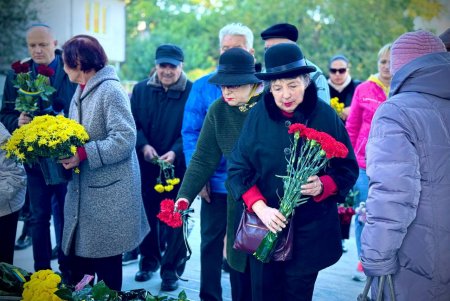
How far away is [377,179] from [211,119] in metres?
1.64

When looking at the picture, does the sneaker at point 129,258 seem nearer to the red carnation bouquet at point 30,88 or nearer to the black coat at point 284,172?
the red carnation bouquet at point 30,88

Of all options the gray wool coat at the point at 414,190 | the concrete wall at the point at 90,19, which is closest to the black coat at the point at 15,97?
the gray wool coat at the point at 414,190

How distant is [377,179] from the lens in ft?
9.11

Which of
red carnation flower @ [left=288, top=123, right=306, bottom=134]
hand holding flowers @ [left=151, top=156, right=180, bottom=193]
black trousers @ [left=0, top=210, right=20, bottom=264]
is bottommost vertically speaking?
black trousers @ [left=0, top=210, right=20, bottom=264]

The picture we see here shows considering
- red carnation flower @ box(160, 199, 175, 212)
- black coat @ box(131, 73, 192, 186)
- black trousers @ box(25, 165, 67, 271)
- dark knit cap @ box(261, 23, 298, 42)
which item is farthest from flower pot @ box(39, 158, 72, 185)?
dark knit cap @ box(261, 23, 298, 42)

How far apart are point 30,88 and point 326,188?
3.05 metres

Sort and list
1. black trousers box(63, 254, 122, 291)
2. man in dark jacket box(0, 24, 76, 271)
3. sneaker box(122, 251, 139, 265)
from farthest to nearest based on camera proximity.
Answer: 1. sneaker box(122, 251, 139, 265)
2. man in dark jacket box(0, 24, 76, 271)
3. black trousers box(63, 254, 122, 291)

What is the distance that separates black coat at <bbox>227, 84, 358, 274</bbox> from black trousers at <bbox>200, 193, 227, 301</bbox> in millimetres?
1218

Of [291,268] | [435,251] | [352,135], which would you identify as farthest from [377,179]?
[352,135]

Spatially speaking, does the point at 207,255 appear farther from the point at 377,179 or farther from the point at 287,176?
the point at 377,179

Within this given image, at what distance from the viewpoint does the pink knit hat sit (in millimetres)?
3029

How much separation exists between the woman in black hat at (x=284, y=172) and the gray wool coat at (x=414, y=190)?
50cm

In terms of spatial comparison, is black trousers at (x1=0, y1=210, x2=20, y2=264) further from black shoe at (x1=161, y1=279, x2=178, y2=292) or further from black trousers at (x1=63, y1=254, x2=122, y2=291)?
black shoe at (x1=161, y1=279, x2=178, y2=292)

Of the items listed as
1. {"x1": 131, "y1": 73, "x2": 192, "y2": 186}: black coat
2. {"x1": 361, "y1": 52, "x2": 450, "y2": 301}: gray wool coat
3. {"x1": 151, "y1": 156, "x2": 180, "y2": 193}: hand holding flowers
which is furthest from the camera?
{"x1": 131, "y1": 73, "x2": 192, "y2": 186}: black coat
